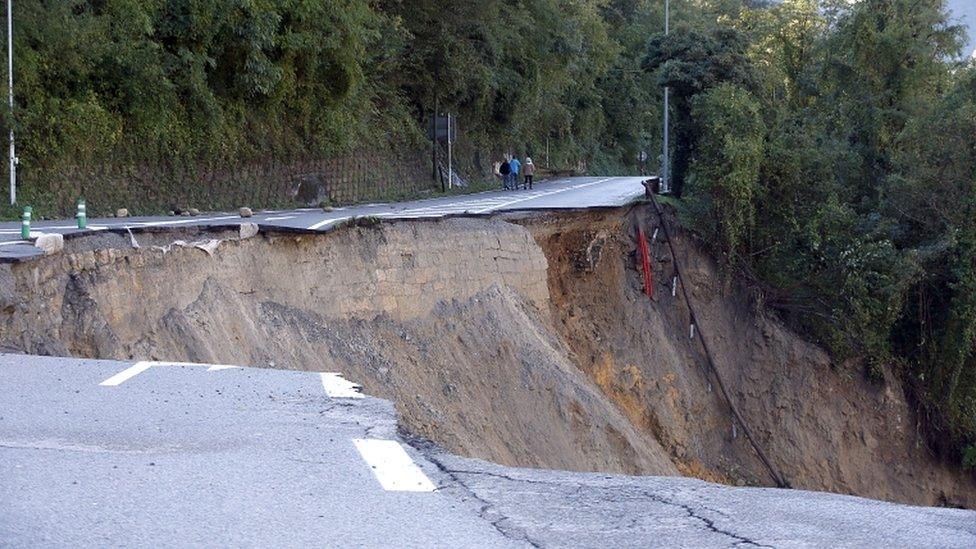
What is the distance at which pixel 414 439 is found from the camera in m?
7.42

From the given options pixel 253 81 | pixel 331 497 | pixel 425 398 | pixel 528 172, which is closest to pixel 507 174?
pixel 528 172

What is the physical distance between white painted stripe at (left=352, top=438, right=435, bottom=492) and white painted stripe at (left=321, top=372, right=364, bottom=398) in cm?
169

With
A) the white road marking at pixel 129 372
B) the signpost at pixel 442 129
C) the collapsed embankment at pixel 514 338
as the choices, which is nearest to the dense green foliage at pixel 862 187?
the collapsed embankment at pixel 514 338

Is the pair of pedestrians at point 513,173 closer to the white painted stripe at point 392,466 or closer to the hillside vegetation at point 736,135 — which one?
the hillside vegetation at point 736,135

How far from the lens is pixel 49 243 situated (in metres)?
14.0

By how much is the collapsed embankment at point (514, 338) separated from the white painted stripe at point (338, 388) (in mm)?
4619

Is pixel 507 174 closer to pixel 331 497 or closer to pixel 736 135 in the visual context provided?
pixel 736 135

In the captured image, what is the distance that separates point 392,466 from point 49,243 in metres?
8.97

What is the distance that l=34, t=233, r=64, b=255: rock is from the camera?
13797mm

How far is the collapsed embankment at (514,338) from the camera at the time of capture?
15.1 m

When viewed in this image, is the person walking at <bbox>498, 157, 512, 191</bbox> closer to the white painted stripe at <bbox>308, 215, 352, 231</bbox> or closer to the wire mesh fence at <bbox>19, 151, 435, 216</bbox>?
the wire mesh fence at <bbox>19, 151, 435, 216</bbox>

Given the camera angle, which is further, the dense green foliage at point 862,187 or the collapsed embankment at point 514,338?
the dense green foliage at point 862,187

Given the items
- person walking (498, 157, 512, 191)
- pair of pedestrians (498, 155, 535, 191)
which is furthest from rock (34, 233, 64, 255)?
person walking (498, 157, 512, 191)

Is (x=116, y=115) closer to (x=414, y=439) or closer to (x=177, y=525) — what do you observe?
(x=414, y=439)
